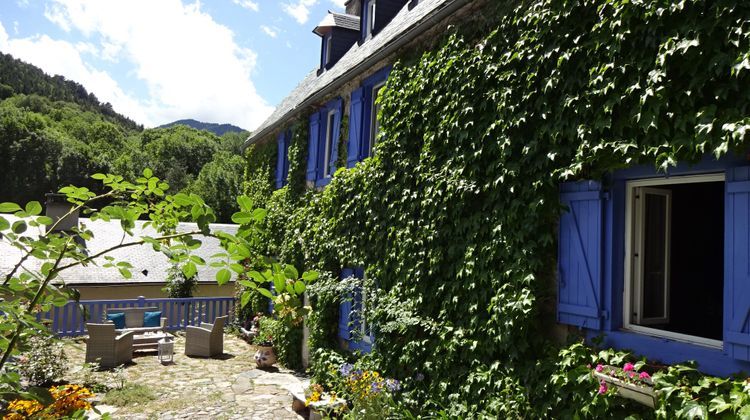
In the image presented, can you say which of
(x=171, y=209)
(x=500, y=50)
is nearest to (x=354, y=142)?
(x=500, y=50)

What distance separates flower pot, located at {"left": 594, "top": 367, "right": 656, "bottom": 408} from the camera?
3512 millimetres

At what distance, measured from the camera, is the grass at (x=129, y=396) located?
25.4 ft

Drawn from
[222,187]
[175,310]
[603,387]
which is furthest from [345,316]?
[222,187]

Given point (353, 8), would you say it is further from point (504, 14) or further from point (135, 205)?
point (135, 205)

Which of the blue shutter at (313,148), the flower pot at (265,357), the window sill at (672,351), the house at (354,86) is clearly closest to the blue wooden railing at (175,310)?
the house at (354,86)

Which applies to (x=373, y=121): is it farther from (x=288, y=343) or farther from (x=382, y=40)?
(x=288, y=343)

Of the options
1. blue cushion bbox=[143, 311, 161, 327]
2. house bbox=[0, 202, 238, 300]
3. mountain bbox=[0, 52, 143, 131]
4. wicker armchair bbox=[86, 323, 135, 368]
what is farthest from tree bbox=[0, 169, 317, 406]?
mountain bbox=[0, 52, 143, 131]

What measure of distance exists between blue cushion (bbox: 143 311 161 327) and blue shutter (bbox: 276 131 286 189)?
4.41 meters

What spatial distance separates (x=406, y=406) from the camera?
604cm

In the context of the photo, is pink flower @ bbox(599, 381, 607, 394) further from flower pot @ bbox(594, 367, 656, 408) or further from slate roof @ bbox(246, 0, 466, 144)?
slate roof @ bbox(246, 0, 466, 144)

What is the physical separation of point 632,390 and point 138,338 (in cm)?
1058

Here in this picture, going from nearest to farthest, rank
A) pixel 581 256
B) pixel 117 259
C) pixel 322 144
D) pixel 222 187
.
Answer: pixel 581 256 < pixel 322 144 < pixel 117 259 < pixel 222 187

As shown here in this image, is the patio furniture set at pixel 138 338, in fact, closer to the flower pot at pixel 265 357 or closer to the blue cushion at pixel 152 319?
the blue cushion at pixel 152 319

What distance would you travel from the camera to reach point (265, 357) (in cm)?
1027
